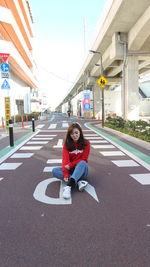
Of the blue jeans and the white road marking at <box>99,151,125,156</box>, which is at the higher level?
the blue jeans

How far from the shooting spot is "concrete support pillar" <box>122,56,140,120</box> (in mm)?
19266

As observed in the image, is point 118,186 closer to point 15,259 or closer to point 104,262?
point 104,262

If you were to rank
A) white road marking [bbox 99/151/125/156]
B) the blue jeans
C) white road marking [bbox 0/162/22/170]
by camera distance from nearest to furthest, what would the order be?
the blue jeans < white road marking [bbox 0/162/22/170] < white road marking [bbox 99/151/125/156]

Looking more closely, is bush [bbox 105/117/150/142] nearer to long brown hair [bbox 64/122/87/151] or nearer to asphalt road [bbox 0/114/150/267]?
asphalt road [bbox 0/114/150/267]

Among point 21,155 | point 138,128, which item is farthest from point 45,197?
point 138,128

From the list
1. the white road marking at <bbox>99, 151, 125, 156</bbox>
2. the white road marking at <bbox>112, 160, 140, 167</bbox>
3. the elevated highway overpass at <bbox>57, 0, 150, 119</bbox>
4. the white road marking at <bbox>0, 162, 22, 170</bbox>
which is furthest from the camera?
the elevated highway overpass at <bbox>57, 0, 150, 119</bbox>

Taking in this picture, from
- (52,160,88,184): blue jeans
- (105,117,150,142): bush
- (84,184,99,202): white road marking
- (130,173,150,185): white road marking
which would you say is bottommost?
(84,184,99,202): white road marking

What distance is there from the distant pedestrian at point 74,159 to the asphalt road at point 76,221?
0.74 feet

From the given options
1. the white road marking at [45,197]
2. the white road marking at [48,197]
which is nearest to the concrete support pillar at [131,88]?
the white road marking at [48,197]

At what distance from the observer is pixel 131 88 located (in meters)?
19.5

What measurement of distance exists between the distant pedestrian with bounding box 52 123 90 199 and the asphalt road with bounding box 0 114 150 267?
0.74 feet

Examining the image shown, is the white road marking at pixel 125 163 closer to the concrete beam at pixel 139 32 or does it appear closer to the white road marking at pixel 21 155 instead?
the white road marking at pixel 21 155

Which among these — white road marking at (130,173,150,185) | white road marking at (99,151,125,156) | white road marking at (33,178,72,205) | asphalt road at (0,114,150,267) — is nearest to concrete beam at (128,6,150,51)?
white road marking at (99,151,125,156)

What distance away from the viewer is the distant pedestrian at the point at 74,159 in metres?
4.32
